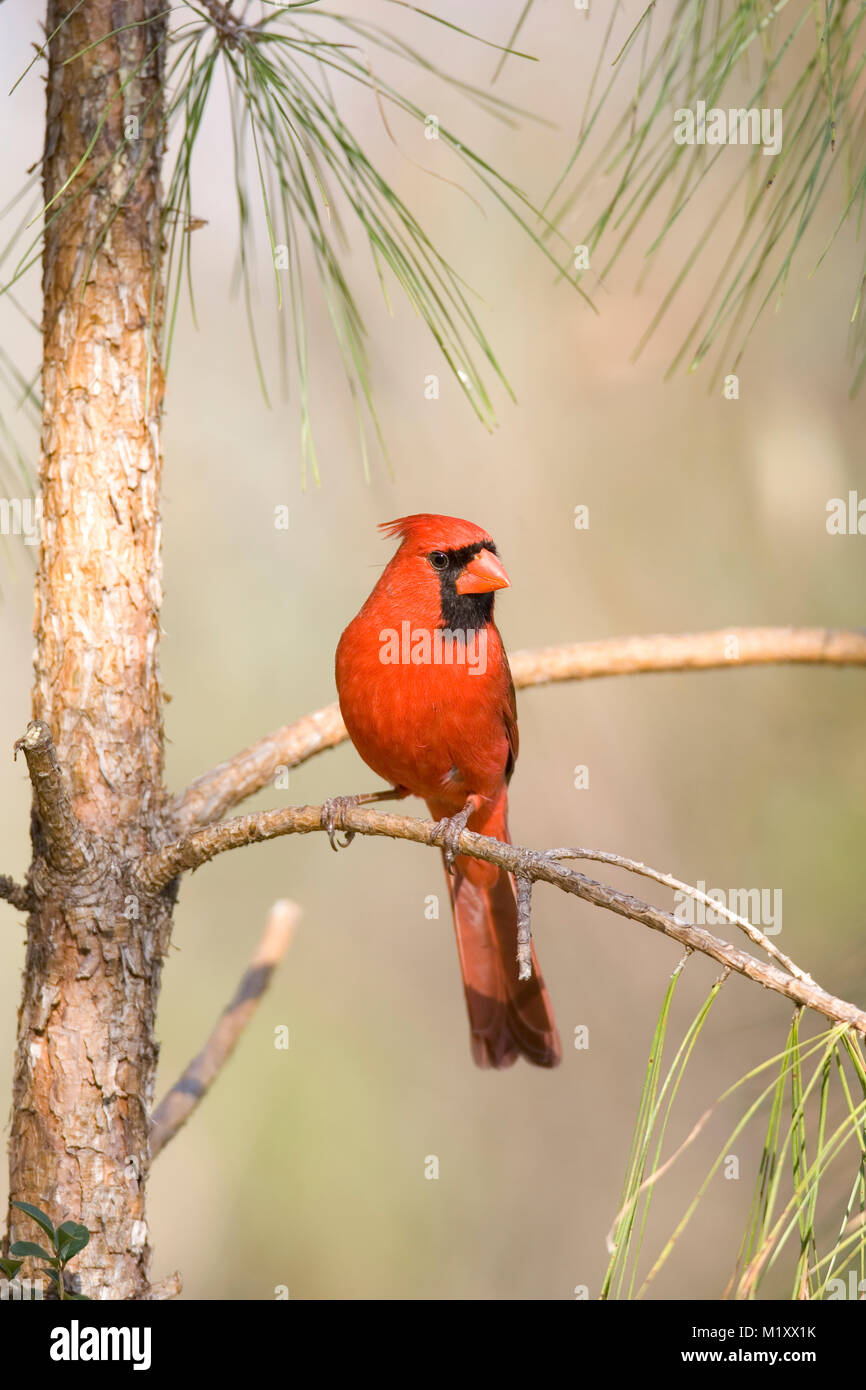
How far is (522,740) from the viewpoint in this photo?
5.28 m

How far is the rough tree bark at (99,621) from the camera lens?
1.81 metres

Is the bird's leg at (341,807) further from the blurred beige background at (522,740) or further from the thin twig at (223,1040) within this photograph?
the blurred beige background at (522,740)

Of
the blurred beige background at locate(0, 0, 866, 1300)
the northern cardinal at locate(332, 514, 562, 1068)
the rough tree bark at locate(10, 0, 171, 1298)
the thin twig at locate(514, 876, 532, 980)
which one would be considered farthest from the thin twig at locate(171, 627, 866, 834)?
the blurred beige background at locate(0, 0, 866, 1300)

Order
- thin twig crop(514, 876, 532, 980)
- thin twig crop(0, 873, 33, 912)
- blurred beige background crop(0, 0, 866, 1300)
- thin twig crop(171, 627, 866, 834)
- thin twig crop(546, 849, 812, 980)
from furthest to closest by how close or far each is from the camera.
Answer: blurred beige background crop(0, 0, 866, 1300) < thin twig crop(171, 627, 866, 834) < thin twig crop(0, 873, 33, 912) < thin twig crop(514, 876, 532, 980) < thin twig crop(546, 849, 812, 980)

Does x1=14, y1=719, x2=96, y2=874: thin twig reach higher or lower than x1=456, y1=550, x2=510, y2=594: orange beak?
lower

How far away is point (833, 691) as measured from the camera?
17.0 ft

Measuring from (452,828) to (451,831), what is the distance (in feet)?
0.09

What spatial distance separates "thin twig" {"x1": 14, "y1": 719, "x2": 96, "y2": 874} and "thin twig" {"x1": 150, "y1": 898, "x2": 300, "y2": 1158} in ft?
2.11

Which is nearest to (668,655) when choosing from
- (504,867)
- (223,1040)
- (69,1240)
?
(504,867)

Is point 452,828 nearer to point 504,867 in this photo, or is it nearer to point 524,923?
point 504,867

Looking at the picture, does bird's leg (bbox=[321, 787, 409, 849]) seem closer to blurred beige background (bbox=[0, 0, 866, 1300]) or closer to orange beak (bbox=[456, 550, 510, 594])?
orange beak (bbox=[456, 550, 510, 594])

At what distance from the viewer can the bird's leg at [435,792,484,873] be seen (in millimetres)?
1933

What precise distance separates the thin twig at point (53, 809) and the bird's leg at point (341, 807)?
36cm
